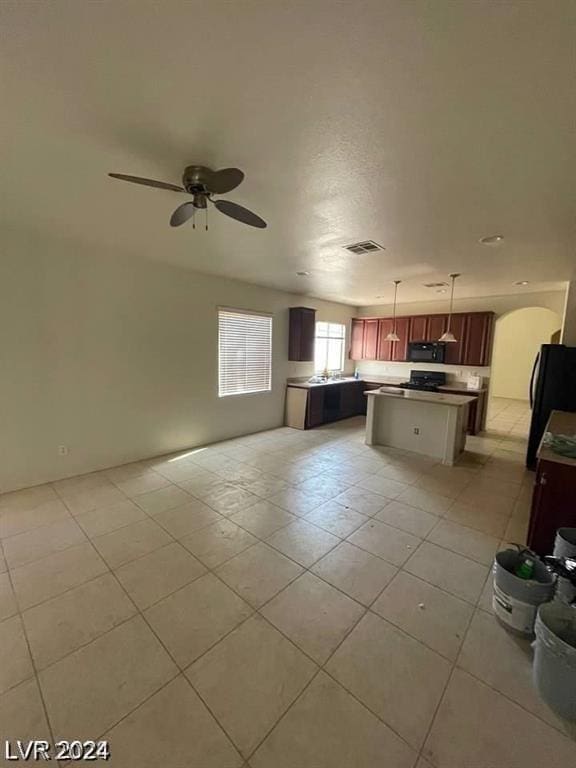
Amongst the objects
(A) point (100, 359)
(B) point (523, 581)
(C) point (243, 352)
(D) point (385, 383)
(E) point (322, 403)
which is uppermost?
(C) point (243, 352)

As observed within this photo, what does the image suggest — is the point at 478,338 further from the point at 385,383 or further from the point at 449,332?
the point at 385,383

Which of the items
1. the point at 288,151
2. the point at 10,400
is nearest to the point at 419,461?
the point at 288,151

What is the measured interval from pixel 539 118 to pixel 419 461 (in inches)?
148

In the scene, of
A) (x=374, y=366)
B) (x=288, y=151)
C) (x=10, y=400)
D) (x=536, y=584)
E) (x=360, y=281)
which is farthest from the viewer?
(x=374, y=366)

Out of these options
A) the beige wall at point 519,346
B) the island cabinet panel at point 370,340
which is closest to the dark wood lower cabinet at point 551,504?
the island cabinet panel at point 370,340

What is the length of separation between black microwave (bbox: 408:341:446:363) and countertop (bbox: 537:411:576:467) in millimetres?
2536

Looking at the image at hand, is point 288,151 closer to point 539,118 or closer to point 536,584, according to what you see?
point 539,118

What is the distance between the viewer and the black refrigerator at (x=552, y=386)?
3924 mm

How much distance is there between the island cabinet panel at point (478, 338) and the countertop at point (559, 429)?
2036 millimetres

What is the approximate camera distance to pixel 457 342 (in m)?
6.00

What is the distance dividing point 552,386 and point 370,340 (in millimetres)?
3868

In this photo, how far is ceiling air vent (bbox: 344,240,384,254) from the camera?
3.32 m

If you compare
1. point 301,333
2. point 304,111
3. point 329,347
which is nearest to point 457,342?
point 329,347

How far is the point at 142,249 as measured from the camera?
3654 millimetres
